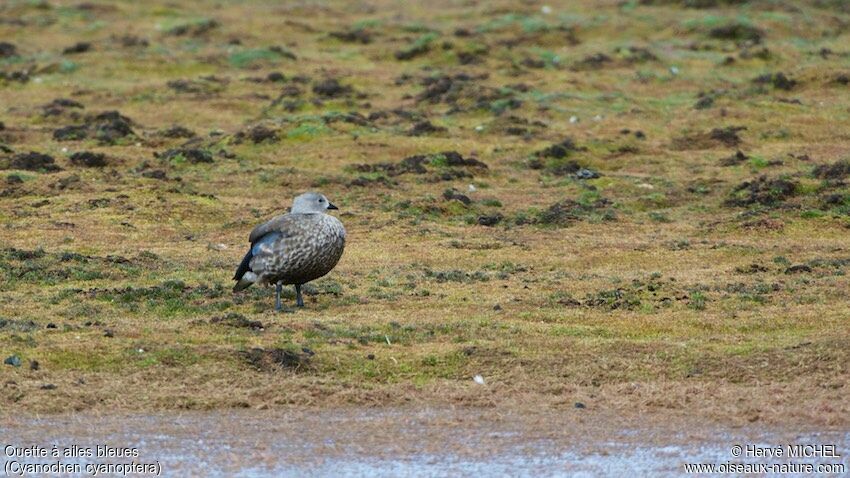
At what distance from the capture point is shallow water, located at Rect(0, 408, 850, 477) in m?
8.71

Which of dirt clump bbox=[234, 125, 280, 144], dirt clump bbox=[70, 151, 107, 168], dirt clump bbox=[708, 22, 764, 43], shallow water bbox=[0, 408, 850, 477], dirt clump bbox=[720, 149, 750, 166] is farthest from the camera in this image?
dirt clump bbox=[708, 22, 764, 43]

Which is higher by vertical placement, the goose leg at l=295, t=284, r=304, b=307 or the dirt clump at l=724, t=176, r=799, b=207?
the goose leg at l=295, t=284, r=304, b=307

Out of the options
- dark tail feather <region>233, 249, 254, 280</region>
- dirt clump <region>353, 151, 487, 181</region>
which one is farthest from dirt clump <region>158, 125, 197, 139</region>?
dark tail feather <region>233, 249, 254, 280</region>

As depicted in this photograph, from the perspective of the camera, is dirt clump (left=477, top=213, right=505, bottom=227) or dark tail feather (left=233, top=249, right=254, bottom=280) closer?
dark tail feather (left=233, top=249, right=254, bottom=280)

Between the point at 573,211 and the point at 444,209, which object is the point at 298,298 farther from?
the point at 573,211

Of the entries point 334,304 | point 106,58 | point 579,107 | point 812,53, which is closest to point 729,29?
point 812,53

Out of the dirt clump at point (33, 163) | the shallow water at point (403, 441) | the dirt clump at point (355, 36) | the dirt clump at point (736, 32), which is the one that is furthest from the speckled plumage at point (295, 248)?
the dirt clump at point (736, 32)

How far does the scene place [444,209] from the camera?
18922 mm

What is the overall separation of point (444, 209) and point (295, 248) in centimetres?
661

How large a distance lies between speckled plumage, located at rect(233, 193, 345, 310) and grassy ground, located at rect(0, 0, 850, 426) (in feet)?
1.11

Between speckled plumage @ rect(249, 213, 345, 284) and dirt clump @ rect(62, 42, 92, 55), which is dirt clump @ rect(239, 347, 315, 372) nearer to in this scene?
speckled plumage @ rect(249, 213, 345, 284)

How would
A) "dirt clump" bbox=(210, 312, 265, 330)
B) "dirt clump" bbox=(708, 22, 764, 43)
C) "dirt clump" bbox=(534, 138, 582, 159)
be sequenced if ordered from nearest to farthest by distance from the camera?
"dirt clump" bbox=(210, 312, 265, 330) < "dirt clump" bbox=(534, 138, 582, 159) < "dirt clump" bbox=(708, 22, 764, 43)

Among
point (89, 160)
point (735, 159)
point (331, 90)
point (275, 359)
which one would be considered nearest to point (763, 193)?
point (735, 159)

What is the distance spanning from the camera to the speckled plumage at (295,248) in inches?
492
